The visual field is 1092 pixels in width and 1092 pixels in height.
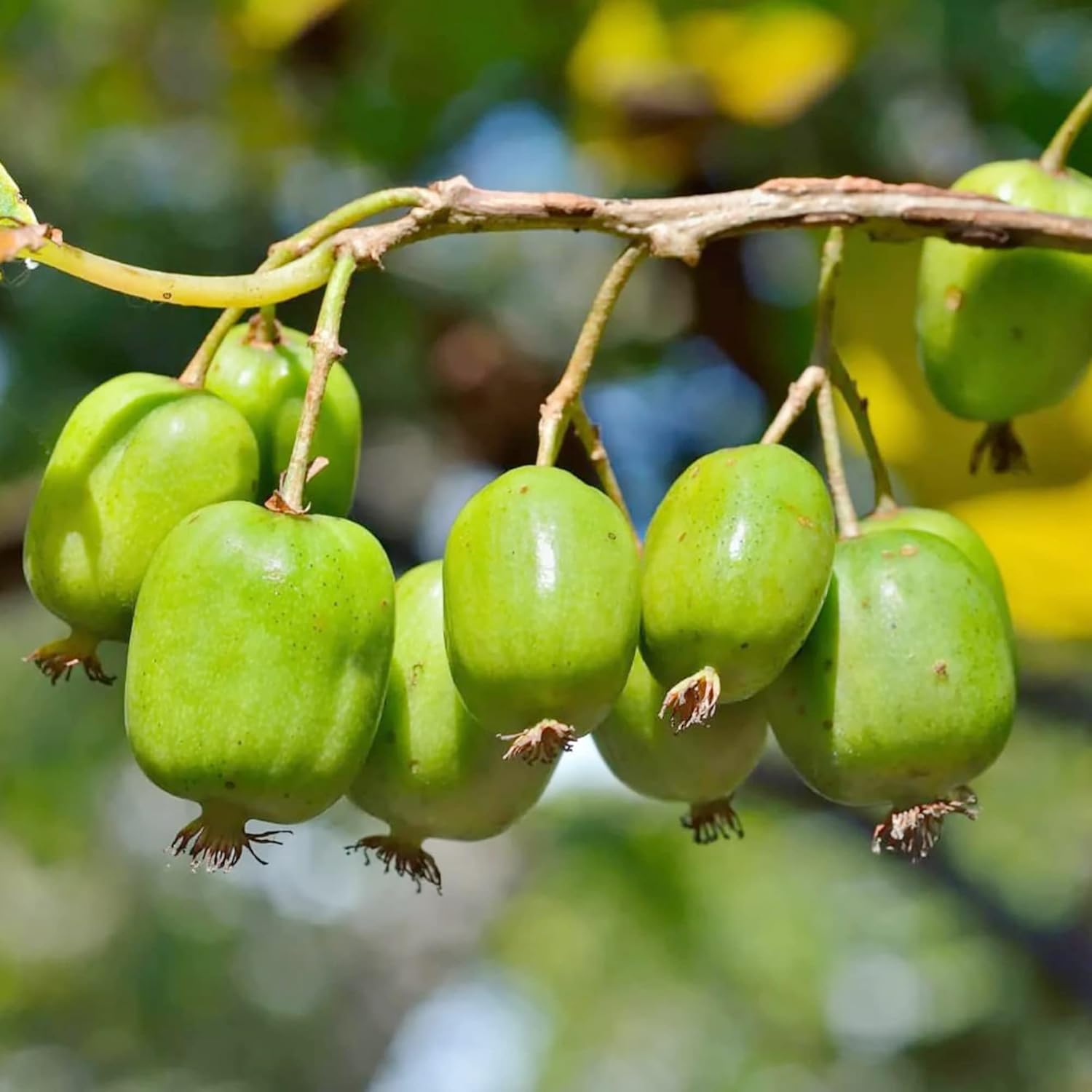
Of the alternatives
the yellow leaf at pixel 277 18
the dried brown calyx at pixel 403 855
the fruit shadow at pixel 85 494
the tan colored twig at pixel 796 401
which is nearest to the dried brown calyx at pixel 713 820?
the dried brown calyx at pixel 403 855

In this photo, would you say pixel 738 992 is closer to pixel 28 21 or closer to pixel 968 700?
pixel 28 21

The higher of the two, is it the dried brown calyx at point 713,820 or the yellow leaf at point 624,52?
the yellow leaf at point 624,52

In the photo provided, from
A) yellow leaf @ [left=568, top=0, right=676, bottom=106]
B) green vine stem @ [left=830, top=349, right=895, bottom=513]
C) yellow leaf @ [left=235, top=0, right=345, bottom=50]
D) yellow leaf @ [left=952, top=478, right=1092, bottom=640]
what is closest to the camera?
green vine stem @ [left=830, top=349, right=895, bottom=513]

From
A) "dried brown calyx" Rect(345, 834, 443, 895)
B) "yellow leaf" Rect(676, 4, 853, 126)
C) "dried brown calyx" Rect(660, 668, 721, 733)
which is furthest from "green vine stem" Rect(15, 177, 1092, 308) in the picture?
"yellow leaf" Rect(676, 4, 853, 126)

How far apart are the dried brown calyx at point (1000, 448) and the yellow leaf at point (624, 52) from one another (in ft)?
5.14

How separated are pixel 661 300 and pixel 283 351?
7.23 feet

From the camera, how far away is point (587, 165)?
11.9ft

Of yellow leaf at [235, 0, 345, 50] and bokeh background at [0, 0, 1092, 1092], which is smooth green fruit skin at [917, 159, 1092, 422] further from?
yellow leaf at [235, 0, 345, 50]

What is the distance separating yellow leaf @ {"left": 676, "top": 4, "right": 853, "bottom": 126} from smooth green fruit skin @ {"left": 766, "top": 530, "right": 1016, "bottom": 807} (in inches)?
70.1

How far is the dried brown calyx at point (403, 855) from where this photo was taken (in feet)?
5.74

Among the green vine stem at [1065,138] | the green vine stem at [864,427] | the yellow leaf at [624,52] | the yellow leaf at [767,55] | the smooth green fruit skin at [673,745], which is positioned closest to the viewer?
the smooth green fruit skin at [673,745]

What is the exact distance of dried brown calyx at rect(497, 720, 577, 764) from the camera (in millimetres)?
1469

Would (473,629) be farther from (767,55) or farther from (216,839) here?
(767,55)

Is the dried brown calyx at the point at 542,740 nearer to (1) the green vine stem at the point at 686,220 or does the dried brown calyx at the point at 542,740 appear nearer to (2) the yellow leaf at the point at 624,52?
(1) the green vine stem at the point at 686,220
